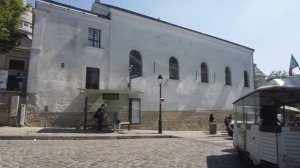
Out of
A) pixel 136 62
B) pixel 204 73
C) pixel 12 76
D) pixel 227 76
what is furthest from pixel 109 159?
pixel 227 76

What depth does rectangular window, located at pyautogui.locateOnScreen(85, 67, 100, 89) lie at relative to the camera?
2296 cm

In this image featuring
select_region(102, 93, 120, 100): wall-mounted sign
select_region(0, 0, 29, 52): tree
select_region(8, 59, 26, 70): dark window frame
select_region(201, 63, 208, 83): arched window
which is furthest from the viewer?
select_region(201, 63, 208, 83): arched window

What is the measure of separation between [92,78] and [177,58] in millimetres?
8600

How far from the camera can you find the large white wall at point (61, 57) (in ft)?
69.5

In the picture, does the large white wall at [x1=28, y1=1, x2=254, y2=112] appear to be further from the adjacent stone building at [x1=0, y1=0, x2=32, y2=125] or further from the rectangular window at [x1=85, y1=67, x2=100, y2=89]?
the adjacent stone building at [x1=0, y1=0, x2=32, y2=125]

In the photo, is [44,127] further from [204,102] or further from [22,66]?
[204,102]

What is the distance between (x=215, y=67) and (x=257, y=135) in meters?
23.3

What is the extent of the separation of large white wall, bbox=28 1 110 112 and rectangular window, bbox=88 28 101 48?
0.36 metres

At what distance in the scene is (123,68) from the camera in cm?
2445

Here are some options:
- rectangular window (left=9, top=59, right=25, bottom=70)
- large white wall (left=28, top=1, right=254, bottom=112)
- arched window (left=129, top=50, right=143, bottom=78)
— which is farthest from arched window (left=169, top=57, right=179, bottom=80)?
rectangular window (left=9, top=59, right=25, bottom=70)

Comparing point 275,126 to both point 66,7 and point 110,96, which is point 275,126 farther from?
point 66,7

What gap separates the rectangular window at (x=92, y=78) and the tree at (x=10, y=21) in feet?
18.2

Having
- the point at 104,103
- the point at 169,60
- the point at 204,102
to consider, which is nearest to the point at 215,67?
the point at 204,102

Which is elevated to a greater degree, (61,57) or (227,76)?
(227,76)
